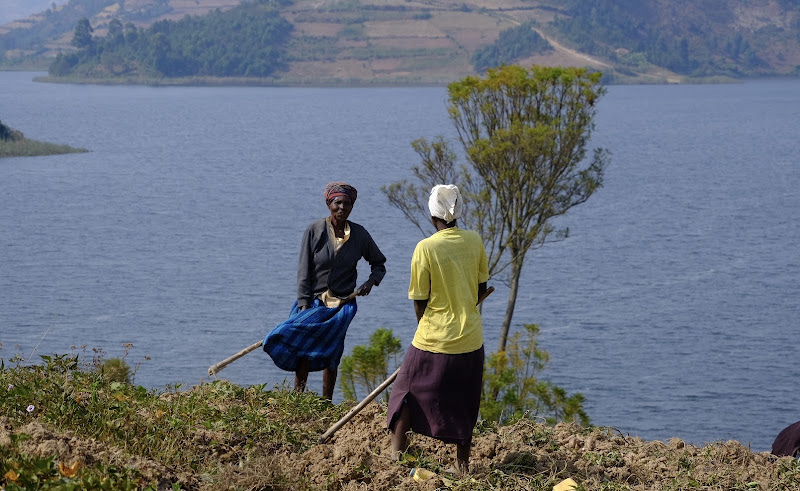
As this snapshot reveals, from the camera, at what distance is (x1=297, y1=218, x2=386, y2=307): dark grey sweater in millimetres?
8141

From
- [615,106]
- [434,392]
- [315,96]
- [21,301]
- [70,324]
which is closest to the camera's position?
[434,392]

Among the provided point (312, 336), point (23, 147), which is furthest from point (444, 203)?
point (23, 147)

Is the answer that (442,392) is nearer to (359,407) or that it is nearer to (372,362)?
(359,407)

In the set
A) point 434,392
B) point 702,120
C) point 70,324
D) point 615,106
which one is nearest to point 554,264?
point 70,324

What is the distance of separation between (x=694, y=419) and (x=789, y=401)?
349 centimetres

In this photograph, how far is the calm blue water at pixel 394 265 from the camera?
114 ft

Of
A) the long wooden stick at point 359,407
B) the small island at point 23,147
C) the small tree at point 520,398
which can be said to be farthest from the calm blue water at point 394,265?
the small tree at point 520,398

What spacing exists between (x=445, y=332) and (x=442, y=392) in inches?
15.1

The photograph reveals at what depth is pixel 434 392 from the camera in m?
6.49

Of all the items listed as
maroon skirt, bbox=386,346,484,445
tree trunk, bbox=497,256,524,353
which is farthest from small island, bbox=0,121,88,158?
maroon skirt, bbox=386,346,484,445

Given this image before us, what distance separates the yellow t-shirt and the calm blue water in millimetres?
3254

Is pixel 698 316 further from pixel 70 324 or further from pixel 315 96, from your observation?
pixel 315 96

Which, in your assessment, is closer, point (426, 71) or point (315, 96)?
point (315, 96)

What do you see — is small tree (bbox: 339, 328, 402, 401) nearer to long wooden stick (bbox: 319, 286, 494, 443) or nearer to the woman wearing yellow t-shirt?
long wooden stick (bbox: 319, 286, 494, 443)
